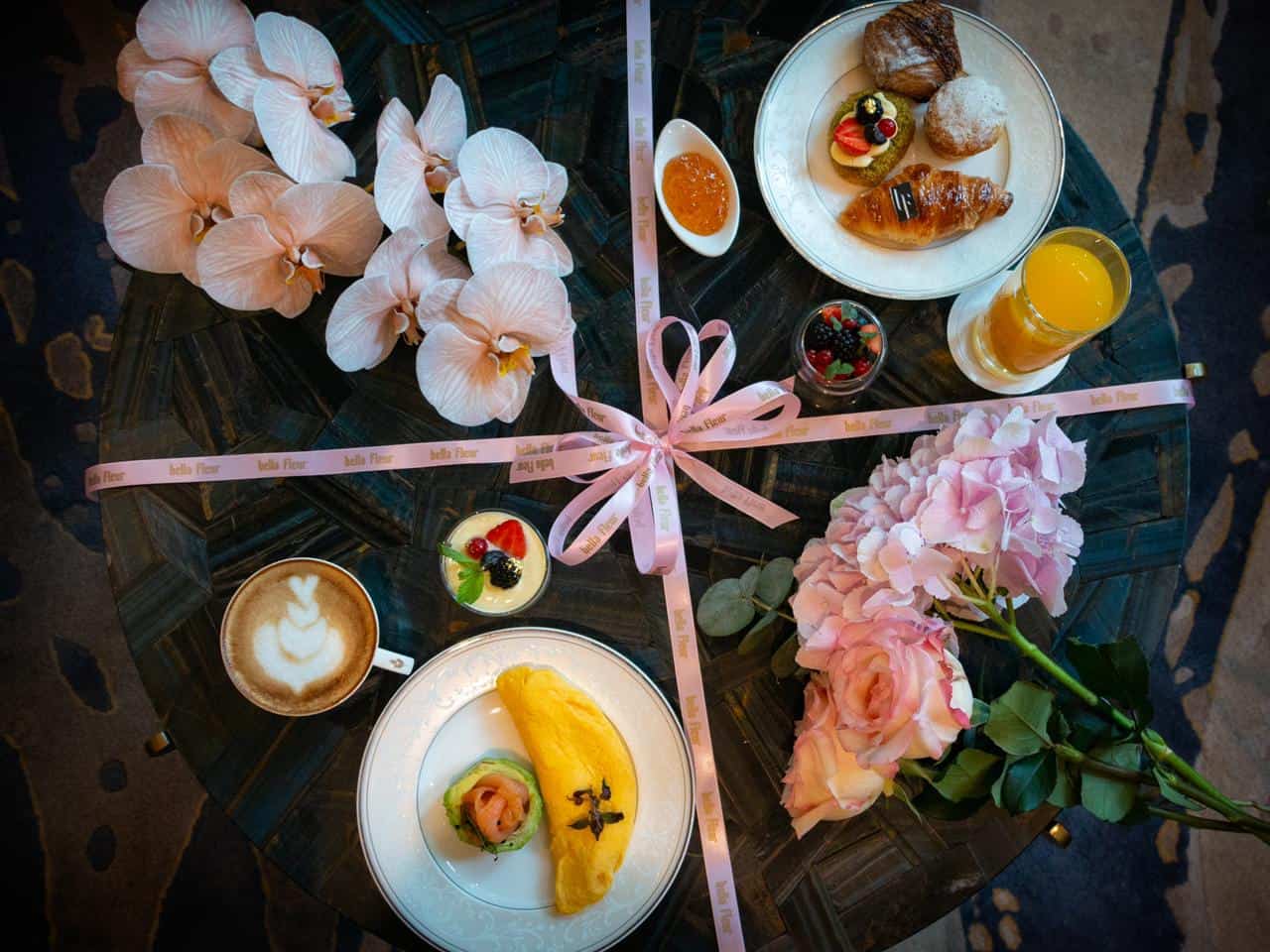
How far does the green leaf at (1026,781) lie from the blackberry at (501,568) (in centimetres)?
72

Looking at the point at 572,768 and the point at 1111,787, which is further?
the point at 572,768

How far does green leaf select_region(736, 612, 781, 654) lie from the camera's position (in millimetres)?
1352

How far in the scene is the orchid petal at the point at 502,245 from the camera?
1317 mm

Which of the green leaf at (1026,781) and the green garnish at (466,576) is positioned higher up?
the green garnish at (466,576)

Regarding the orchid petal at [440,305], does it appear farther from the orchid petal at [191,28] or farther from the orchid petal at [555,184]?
the orchid petal at [191,28]

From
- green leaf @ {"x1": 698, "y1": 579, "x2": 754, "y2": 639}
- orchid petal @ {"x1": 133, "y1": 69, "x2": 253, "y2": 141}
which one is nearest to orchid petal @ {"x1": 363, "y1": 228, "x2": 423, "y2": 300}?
orchid petal @ {"x1": 133, "y1": 69, "x2": 253, "y2": 141}

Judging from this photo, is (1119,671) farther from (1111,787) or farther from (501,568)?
(501,568)

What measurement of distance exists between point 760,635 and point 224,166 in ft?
3.42

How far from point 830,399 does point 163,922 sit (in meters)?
1.83

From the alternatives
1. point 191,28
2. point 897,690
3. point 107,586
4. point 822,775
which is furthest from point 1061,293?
point 107,586

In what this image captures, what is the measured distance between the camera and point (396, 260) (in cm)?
130

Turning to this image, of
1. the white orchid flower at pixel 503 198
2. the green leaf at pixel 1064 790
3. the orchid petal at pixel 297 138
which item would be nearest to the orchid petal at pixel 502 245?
the white orchid flower at pixel 503 198

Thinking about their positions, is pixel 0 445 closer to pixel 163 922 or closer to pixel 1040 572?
pixel 163 922

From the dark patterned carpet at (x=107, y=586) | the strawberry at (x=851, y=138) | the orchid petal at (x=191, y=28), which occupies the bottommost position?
the dark patterned carpet at (x=107, y=586)
